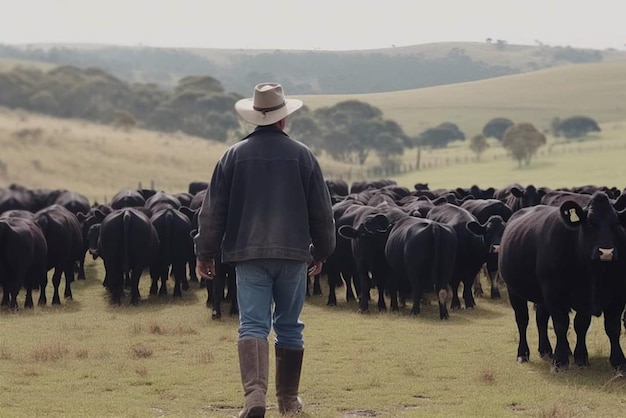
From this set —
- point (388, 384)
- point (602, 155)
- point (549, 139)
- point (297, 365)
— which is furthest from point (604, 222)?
point (549, 139)

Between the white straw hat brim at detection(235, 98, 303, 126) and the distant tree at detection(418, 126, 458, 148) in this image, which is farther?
the distant tree at detection(418, 126, 458, 148)

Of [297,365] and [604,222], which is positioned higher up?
[604,222]

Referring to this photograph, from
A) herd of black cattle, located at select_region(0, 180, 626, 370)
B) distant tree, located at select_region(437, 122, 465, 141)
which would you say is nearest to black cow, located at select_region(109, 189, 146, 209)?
herd of black cattle, located at select_region(0, 180, 626, 370)

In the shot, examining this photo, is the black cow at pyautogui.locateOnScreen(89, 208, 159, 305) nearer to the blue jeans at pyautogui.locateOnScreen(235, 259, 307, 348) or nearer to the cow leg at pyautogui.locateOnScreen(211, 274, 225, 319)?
the cow leg at pyautogui.locateOnScreen(211, 274, 225, 319)

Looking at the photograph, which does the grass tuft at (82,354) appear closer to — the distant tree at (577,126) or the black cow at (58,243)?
the black cow at (58,243)

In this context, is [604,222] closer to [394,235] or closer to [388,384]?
[388,384]

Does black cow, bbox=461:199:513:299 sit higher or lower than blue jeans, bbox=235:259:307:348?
lower

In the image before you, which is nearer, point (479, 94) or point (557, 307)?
point (557, 307)

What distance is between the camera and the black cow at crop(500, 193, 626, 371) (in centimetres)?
1005

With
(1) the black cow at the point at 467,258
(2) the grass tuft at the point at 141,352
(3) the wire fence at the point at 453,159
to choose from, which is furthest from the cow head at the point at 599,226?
(3) the wire fence at the point at 453,159

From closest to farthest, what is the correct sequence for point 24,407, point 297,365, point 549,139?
point 297,365, point 24,407, point 549,139

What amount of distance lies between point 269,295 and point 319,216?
72cm

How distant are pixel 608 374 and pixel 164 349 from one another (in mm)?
5322

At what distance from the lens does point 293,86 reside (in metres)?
13.8
